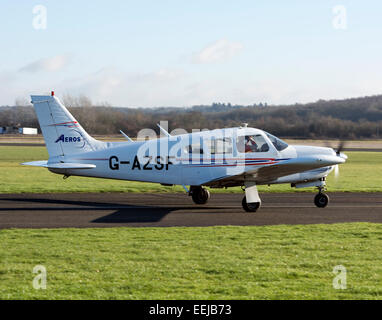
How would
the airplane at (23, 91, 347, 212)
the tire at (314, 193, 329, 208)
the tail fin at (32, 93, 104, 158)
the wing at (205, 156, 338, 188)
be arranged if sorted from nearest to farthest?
the wing at (205, 156, 338, 188) < the airplane at (23, 91, 347, 212) < the tire at (314, 193, 329, 208) < the tail fin at (32, 93, 104, 158)

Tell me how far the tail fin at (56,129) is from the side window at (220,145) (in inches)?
161

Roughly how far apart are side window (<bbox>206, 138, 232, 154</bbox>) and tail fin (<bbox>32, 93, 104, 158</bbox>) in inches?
161

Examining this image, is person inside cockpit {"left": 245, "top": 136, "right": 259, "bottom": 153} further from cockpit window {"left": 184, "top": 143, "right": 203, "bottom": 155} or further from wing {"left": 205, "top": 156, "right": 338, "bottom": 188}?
cockpit window {"left": 184, "top": 143, "right": 203, "bottom": 155}

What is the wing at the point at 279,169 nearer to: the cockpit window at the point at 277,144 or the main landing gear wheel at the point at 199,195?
the cockpit window at the point at 277,144

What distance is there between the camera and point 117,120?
4672 centimetres

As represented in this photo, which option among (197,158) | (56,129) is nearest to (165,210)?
(197,158)

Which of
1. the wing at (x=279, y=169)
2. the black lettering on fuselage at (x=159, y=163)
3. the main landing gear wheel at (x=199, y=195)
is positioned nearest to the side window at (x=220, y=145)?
the wing at (x=279, y=169)

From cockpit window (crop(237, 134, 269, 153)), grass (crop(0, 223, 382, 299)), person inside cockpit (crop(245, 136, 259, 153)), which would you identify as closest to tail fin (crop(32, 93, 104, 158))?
cockpit window (crop(237, 134, 269, 153))

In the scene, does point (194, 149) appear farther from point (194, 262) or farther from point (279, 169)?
point (194, 262)

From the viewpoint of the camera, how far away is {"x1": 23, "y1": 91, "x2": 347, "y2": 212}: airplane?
1633 cm

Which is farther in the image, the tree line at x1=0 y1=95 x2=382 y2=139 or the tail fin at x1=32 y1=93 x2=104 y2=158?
the tree line at x1=0 y1=95 x2=382 y2=139
